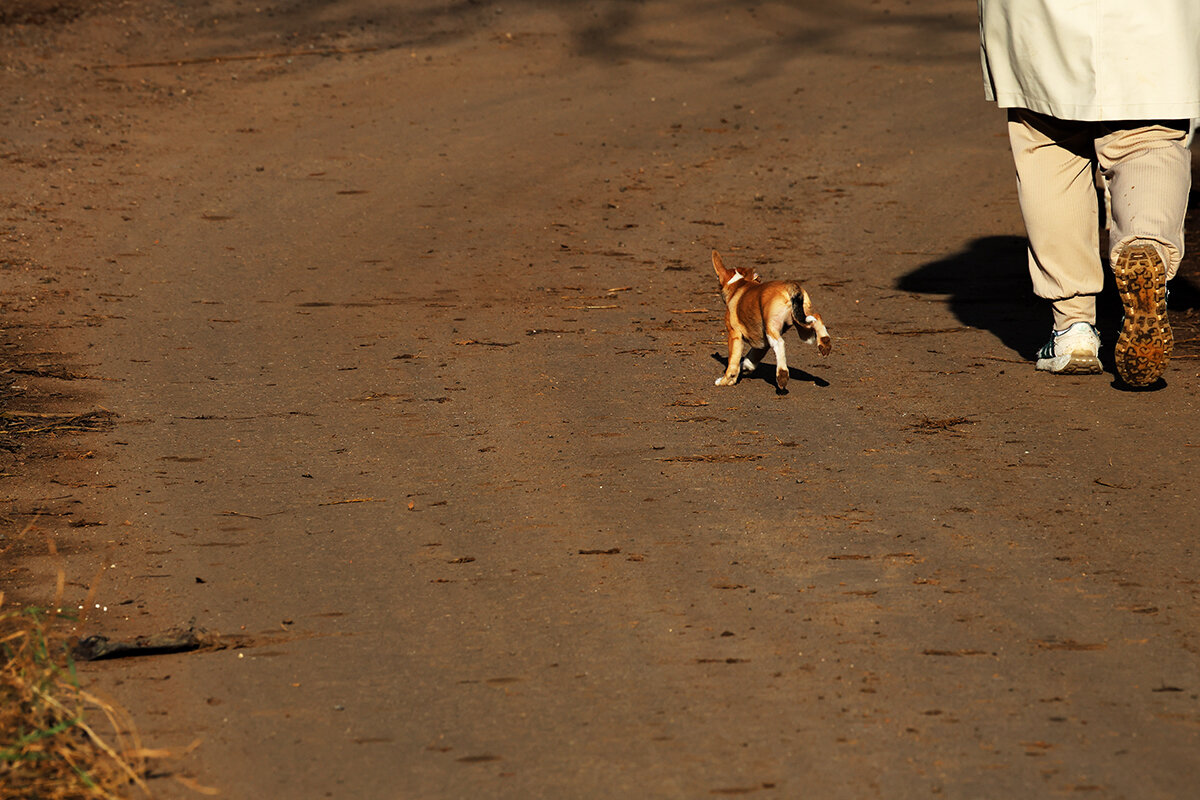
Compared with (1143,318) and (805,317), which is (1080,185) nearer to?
(1143,318)

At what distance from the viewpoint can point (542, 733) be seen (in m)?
3.67

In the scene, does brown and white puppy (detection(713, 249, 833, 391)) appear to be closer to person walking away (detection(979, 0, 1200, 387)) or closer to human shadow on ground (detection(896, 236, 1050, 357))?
person walking away (detection(979, 0, 1200, 387))

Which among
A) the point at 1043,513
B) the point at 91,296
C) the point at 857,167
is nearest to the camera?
the point at 1043,513

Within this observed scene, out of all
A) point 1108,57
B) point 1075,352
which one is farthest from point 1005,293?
point 1108,57

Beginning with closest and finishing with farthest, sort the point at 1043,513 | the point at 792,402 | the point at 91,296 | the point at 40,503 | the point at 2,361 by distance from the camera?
the point at 1043,513, the point at 40,503, the point at 792,402, the point at 2,361, the point at 91,296

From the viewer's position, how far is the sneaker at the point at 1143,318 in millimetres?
6336

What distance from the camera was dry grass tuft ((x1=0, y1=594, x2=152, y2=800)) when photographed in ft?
10.7

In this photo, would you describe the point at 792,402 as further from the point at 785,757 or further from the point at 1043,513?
the point at 785,757

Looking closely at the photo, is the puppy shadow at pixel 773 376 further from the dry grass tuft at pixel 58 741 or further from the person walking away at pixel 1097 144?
the dry grass tuft at pixel 58 741

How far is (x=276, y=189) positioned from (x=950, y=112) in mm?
6540

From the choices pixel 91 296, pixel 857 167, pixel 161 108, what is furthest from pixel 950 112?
pixel 91 296

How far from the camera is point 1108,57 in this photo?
22.0 feet

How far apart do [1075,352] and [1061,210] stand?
28.1 inches

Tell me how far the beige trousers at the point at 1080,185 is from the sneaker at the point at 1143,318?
34 centimetres
